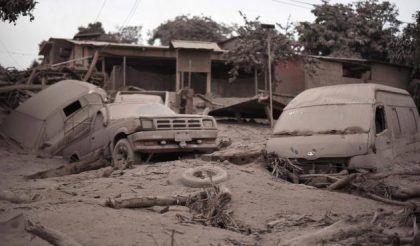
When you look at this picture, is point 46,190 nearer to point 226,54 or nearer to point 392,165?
point 392,165

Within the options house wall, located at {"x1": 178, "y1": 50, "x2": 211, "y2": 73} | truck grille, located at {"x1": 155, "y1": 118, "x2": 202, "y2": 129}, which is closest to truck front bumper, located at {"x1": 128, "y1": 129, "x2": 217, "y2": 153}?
truck grille, located at {"x1": 155, "y1": 118, "x2": 202, "y2": 129}

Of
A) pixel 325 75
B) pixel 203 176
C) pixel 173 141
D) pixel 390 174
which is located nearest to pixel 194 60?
pixel 325 75

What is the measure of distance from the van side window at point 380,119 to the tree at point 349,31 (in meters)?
21.3

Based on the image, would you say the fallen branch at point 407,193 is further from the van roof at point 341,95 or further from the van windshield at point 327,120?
the van roof at point 341,95

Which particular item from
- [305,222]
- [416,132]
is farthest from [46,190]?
[416,132]

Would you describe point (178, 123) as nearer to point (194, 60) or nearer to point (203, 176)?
point (203, 176)

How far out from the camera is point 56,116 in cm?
1312

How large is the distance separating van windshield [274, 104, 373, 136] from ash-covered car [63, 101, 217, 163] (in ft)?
5.80

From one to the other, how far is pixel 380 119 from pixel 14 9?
345 inches

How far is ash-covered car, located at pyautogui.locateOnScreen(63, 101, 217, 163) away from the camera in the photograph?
934 cm

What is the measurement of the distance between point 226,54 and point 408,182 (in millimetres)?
16830

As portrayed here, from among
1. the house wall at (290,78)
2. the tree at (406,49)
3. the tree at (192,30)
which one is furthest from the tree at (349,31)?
the tree at (192,30)

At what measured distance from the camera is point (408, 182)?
7426 millimetres

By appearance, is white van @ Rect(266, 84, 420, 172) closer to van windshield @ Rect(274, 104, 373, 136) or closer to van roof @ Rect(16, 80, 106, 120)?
van windshield @ Rect(274, 104, 373, 136)
